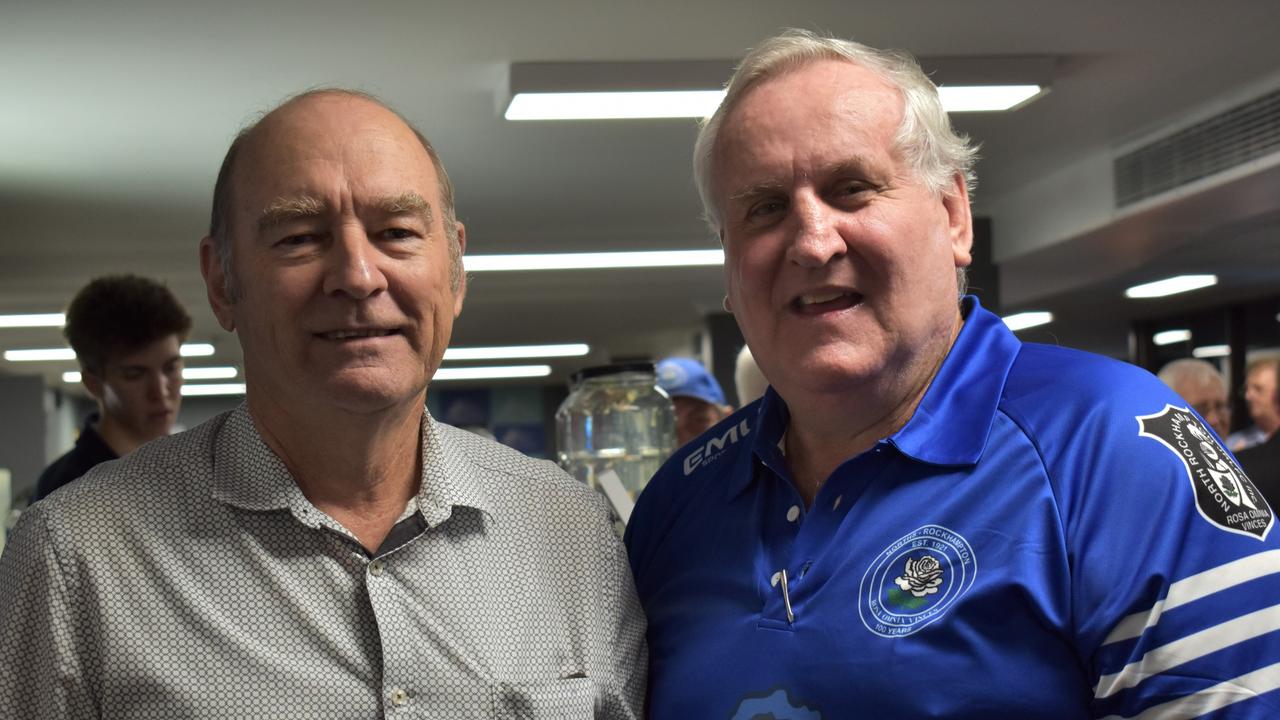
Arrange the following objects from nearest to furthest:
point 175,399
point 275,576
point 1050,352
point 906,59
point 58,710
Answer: point 58,710 → point 275,576 → point 1050,352 → point 906,59 → point 175,399

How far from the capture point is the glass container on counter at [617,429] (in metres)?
3.73

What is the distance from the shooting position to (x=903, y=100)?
160 centimetres

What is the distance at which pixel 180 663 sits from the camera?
1361 millimetres

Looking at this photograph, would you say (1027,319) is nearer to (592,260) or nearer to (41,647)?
(592,260)

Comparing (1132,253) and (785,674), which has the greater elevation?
(1132,253)

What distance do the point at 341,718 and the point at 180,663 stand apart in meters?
0.19

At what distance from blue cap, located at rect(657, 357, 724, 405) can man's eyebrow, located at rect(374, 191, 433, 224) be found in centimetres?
339

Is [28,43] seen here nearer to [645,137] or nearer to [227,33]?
[227,33]

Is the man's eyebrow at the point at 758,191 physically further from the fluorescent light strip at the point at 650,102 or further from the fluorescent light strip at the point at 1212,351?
the fluorescent light strip at the point at 1212,351

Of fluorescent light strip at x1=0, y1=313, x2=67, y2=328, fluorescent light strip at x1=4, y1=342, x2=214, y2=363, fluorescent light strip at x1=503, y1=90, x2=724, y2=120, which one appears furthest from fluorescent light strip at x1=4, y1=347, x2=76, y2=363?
fluorescent light strip at x1=503, y1=90, x2=724, y2=120

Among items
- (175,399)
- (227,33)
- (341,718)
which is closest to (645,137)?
(227,33)

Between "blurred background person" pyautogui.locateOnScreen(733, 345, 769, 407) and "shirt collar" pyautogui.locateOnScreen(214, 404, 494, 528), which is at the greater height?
"shirt collar" pyautogui.locateOnScreen(214, 404, 494, 528)

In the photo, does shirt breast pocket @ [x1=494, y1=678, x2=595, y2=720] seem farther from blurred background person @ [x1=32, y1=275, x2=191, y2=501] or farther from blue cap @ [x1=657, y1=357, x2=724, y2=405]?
blue cap @ [x1=657, y1=357, x2=724, y2=405]

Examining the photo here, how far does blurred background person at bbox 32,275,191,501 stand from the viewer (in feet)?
11.6
